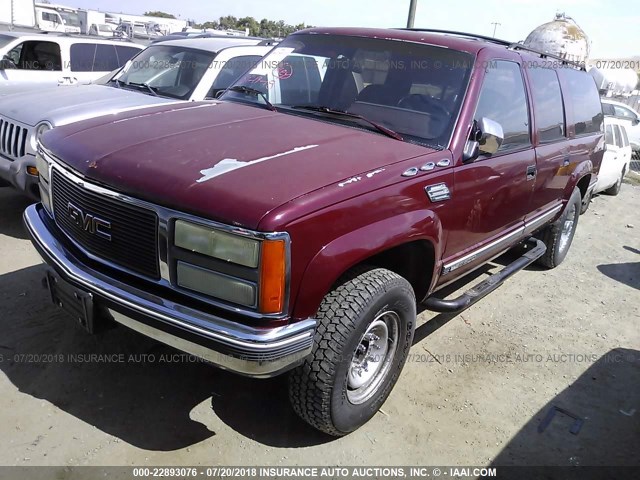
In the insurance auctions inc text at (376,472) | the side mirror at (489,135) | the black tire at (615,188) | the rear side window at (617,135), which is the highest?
the side mirror at (489,135)

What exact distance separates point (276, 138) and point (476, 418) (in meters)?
2.02

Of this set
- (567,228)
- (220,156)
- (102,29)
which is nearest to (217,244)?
(220,156)

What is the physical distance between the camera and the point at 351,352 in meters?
2.59

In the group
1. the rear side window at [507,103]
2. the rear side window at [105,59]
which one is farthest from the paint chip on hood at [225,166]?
the rear side window at [105,59]

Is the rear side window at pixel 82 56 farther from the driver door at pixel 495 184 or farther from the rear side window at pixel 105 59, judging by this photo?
the driver door at pixel 495 184

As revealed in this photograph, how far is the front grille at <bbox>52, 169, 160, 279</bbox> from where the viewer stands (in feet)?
7.88

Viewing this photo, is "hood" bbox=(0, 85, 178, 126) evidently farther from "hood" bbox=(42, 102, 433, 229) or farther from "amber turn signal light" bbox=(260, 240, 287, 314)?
"amber turn signal light" bbox=(260, 240, 287, 314)

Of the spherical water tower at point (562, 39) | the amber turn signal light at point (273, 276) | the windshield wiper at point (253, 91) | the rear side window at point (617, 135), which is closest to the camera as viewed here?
the amber turn signal light at point (273, 276)

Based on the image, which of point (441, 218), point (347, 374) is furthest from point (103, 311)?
point (441, 218)

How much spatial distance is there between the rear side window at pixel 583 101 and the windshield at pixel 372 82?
2032 mm

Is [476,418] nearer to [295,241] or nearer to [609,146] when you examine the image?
[295,241]

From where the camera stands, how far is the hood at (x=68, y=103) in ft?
16.1

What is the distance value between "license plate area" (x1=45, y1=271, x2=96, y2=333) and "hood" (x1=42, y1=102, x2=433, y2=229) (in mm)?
550

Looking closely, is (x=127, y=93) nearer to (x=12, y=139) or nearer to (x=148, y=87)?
(x=148, y=87)
